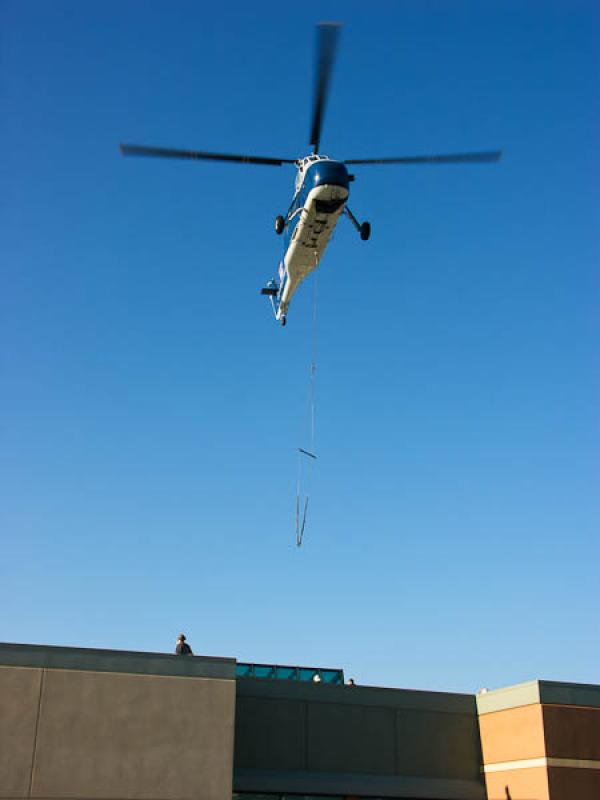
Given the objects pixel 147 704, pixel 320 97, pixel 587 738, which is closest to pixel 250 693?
pixel 147 704

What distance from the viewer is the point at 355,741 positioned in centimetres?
2080

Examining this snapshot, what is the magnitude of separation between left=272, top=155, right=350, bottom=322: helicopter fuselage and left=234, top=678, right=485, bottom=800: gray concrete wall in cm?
1084

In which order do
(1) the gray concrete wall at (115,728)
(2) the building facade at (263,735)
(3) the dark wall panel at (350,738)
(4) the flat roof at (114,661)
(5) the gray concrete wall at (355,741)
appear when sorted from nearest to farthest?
(1) the gray concrete wall at (115,728), (2) the building facade at (263,735), (4) the flat roof at (114,661), (5) the gray concrete wall at (355,741), (3) the dark wall panel at (350,738)

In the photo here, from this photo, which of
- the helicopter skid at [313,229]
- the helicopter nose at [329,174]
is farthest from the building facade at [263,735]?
the helicopter nose at [329,174]

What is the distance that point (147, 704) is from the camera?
56.0ft

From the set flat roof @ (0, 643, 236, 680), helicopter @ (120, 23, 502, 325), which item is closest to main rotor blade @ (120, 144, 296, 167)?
helicopter @ (120, 23, 502, 325)

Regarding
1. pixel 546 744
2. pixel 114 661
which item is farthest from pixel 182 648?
pixel 546 744

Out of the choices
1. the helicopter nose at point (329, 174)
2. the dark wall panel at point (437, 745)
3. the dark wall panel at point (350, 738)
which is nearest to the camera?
the dark wall panel at point (350, 738)

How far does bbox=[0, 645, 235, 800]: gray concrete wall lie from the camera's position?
1609cm

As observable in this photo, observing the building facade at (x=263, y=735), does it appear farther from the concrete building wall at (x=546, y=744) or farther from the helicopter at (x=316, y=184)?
the helicopter at (x=316, y=184)

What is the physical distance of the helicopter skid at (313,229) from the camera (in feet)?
71.8

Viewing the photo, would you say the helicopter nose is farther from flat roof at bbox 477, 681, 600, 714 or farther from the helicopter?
flat roof at bbox 477, 681, 600, 714

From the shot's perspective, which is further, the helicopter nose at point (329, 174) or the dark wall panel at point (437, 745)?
the helicopter nose at point (329, 174)

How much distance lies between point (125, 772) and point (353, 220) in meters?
14.0
